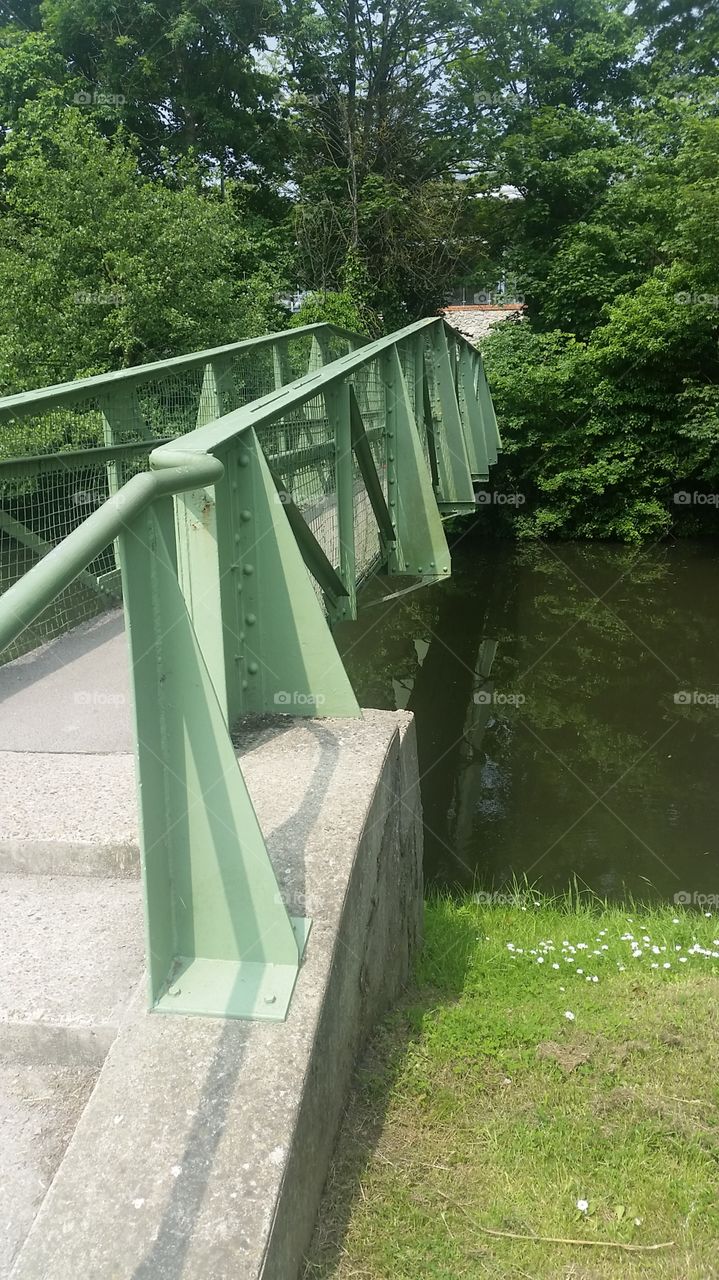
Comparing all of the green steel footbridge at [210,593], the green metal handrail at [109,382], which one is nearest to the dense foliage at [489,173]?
the green metal handrail at [109,382]

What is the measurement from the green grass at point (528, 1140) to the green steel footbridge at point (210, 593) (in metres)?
0.43

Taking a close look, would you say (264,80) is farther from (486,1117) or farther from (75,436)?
(486,1117)

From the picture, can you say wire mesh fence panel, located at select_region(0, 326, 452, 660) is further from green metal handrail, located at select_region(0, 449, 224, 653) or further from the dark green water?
the dark green water

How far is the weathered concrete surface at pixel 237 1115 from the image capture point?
1388mm

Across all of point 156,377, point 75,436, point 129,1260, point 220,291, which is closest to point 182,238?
point 220,291

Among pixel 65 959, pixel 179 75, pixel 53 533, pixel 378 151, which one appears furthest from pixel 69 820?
pixel 179 75

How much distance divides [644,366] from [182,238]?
390 inches

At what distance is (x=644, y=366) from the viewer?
60.2 feet

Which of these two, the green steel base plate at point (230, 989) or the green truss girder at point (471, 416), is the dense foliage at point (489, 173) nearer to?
the green truss girder at point (471, 416)

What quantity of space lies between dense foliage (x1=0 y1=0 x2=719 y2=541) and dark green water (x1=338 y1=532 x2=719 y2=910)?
102 inches

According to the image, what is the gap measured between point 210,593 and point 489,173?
2073 cm

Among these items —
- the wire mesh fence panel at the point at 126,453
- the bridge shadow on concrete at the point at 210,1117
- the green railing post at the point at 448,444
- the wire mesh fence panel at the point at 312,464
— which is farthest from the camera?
the green railing post at the point at 448,444

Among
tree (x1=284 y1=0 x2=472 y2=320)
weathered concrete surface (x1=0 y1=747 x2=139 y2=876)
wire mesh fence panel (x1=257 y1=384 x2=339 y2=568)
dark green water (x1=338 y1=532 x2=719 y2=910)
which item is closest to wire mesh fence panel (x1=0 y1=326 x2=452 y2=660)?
wire mesh fence panel (x1=257 y1=384 x2=339 y2=568)

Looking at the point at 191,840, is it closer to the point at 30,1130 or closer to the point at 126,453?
the point at 30,1130
